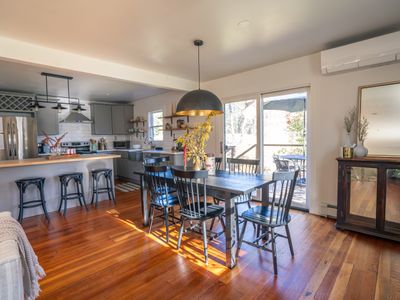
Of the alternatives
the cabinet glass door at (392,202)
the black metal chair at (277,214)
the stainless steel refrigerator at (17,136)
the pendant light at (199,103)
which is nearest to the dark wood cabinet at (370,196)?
the cabinet glass door at (392,202)

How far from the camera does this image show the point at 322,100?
10.9 ft

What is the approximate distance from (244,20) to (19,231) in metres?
2.72

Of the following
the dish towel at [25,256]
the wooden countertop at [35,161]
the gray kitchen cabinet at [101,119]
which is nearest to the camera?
the dish towel at [25,256]

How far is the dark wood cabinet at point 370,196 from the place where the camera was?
2584mm

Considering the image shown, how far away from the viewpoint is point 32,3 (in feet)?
6.52

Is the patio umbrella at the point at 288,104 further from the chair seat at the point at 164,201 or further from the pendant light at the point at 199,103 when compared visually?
the chair seat at the point at 164,201

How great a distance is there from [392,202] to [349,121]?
1.15m

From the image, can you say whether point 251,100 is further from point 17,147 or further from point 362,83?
point 17,147

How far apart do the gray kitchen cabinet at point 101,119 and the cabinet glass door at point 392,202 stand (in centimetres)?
689

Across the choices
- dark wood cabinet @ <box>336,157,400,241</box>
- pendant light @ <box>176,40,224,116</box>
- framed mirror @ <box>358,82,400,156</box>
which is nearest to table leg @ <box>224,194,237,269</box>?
pendant light @ <box>176,40,224,116</box>

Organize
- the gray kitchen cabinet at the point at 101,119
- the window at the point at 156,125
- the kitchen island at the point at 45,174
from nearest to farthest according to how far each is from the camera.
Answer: the kitchen island at the point at 45,174 → the window at the point at 156,125 → the gray kitchen cabinet at the point at 101,119

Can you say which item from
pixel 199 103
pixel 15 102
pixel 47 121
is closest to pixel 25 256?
pixel 199 103

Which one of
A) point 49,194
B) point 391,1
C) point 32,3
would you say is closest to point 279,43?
point 391,1

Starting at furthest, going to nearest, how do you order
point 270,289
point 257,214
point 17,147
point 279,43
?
point 17,147 → point 279,43 → point 257,214 → point 270,289
